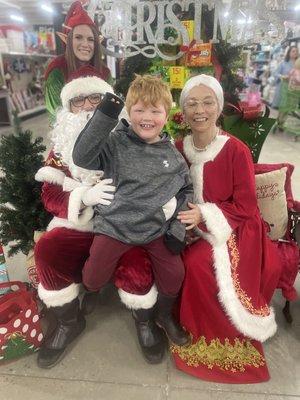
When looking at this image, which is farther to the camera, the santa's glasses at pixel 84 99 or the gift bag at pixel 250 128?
the gift bag at pixel 250 128

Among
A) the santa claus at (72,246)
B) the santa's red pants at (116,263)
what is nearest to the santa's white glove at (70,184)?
the santa claus at (72,246)

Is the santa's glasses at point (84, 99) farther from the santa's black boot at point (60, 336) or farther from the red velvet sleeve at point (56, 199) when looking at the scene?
the santa's black boot at point (60, 336)

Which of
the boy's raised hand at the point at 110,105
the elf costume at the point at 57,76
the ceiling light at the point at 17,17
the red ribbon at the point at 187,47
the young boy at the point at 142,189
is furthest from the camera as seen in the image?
the ceiling light at the point at 17,17

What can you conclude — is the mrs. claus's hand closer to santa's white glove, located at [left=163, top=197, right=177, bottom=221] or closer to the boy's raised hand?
santa's white glove, located at [left=163, top=197, right=177, bottom=221]

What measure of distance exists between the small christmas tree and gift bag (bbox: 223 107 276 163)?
115 centimetres

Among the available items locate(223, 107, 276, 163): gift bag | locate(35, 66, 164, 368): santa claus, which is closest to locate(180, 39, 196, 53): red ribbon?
locate(223, 107, 276, 163): gift bag

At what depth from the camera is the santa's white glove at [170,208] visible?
157 centimetres

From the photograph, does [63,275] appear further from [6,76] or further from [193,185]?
[6,76]

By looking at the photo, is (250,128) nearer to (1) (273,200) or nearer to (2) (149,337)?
(1) (273,200)

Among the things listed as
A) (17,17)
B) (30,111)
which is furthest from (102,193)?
(17,17)

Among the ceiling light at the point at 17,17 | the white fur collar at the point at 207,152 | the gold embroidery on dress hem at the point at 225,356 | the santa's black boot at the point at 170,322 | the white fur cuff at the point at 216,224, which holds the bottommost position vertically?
the gold embroidery on dress hem at the point at 225,356

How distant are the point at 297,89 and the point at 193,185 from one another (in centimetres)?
566

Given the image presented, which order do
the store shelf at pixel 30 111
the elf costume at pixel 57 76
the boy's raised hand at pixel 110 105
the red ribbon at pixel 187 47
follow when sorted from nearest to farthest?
the boy's raised hand at pixel 110 105, the elf costume at pixel 57 76, the red ribbon at pixel 187 47, the store shelf at pixel 30 111

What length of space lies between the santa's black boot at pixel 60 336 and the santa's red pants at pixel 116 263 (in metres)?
0.22
